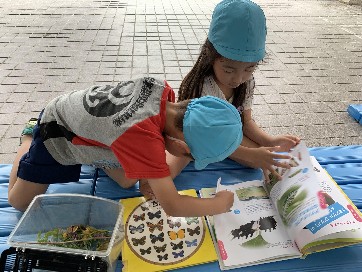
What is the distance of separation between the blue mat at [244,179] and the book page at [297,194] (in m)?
0.13

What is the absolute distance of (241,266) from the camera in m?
1.07

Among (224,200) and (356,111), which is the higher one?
(224,200)

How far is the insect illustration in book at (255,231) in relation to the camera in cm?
112

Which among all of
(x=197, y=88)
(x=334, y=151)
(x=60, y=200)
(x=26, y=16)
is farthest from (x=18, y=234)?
(x=26, y=16)

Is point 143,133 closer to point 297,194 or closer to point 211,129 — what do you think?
point 211,129

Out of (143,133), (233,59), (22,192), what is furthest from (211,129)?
(22,192)

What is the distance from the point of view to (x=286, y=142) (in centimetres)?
141

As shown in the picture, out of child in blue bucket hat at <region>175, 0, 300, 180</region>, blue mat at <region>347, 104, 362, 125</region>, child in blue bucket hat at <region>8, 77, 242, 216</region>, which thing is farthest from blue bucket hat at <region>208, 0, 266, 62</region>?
blue mat at <region>347, 104, 362, 125</region>

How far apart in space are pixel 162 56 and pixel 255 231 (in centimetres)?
228

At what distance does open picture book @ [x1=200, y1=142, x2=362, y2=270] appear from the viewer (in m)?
1.03

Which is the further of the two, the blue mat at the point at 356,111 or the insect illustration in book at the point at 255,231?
the blue mat at the point at 356,111

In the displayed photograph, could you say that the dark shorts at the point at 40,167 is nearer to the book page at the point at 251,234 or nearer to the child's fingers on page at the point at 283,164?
the book page at the point at 251,234

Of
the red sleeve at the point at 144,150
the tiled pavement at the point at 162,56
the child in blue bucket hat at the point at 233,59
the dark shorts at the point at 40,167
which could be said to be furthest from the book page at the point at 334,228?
the tiled pavement at the point at 162,56

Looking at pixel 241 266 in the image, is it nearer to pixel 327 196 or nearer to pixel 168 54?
pixel 327 196
